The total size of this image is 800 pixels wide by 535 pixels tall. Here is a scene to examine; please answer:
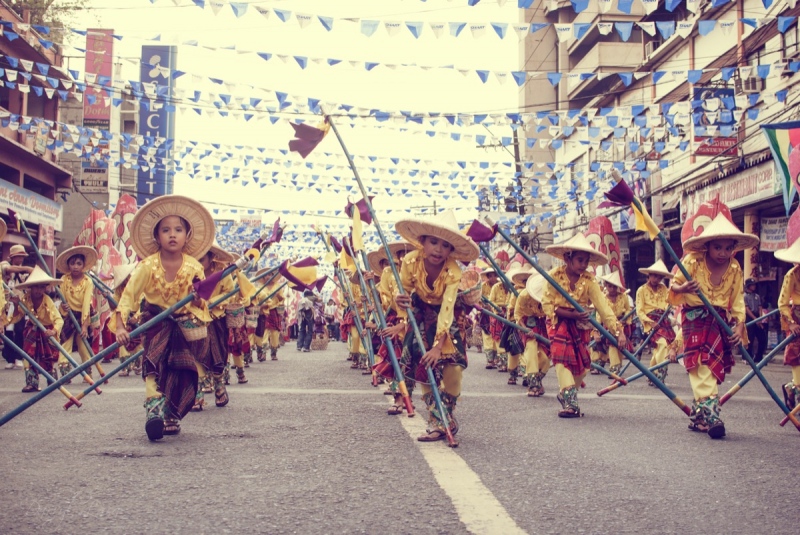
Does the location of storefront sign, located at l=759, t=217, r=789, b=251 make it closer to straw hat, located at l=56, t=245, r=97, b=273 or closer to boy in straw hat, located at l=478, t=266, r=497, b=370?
boy in straw hat, located at l=478, t=266, r=497, b=370

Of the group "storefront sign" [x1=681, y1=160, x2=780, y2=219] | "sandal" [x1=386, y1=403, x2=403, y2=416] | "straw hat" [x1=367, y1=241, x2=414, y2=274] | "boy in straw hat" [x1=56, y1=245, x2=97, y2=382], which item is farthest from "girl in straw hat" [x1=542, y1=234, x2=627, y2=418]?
"storefront sign" [x1=681, y1=160, x2=780, y2=219]

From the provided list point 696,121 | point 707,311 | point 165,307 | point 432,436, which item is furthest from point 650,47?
point 165,307

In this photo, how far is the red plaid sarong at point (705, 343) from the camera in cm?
726

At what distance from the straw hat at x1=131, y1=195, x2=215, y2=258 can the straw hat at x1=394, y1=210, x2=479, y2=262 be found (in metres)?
1.59

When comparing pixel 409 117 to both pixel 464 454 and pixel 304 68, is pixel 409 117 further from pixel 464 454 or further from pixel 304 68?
pixel 464 454

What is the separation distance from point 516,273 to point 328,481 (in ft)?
33.0

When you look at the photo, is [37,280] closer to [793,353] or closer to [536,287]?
[536,287]

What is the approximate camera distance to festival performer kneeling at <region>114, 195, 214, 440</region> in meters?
6.63

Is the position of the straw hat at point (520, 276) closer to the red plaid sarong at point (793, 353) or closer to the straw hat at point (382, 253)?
the straw hat at point (382, 253)

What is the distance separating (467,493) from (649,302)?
905cm

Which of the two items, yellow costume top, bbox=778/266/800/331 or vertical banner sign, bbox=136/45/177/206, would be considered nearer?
yellow costume top, bbox=778/266/800/331

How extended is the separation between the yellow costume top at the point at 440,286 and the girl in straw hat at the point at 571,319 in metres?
2.10

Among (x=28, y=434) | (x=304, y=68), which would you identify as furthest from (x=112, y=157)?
(x=28, y=434)

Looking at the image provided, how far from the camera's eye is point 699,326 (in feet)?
24.5
